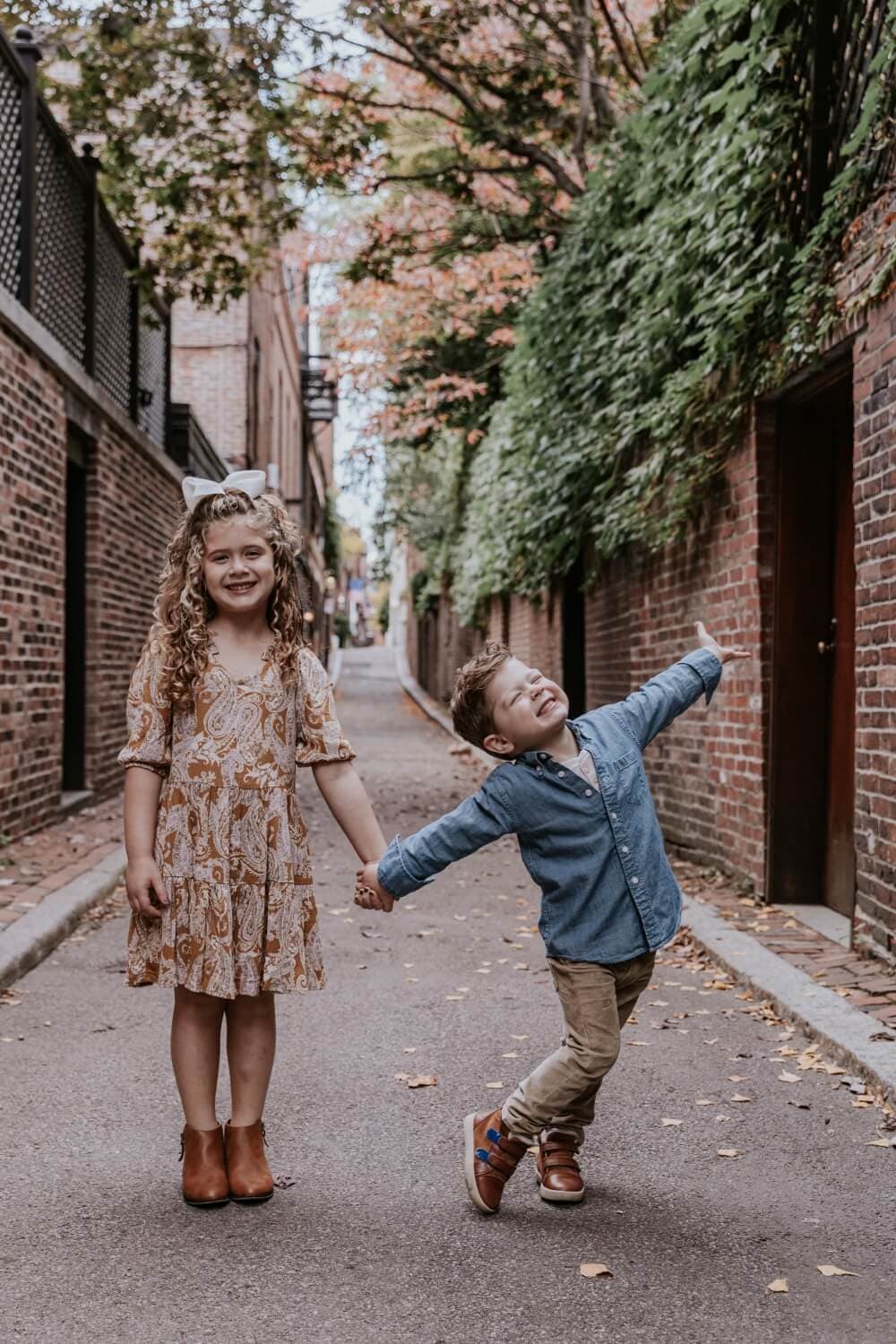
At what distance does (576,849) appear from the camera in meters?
3.12

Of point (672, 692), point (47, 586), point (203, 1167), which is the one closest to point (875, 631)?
point (672, 692)

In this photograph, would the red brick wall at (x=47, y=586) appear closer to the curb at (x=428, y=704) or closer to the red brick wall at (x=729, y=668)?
the red brick wall at (x=729, y=668)

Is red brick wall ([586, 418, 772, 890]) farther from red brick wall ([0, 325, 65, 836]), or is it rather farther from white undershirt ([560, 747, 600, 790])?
red brick wall ([0, 325, 65, 836])

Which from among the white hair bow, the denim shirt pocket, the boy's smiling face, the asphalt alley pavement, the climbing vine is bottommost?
the asphalt alley pavement

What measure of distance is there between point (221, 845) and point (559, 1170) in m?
1.14

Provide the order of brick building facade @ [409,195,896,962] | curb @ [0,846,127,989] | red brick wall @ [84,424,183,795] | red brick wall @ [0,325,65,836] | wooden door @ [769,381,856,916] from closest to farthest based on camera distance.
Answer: brick building facade @ [409,195,896,962] < curb @ [0,846,127,989] < wooden door @ [769,381,856,916] < red brick wall @ [0,325,65,836] < red brick wall @ [84,424,183,795]

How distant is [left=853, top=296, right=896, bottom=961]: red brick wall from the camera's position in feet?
16.9

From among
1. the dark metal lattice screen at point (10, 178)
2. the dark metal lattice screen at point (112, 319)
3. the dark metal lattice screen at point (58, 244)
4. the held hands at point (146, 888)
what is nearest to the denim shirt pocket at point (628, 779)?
the held hands at point (146, 888)

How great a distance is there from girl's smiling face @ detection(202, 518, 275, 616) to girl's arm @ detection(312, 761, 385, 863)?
0.46m

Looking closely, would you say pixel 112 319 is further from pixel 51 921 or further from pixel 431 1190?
pixel 431 1190

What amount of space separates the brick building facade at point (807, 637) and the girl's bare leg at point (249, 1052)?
2.79 meters

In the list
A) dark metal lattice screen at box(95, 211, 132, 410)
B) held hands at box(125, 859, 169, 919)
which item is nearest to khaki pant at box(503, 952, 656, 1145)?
held hands at box(125, 859, 169, 919)

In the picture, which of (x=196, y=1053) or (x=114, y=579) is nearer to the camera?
(x=196, y=1053)

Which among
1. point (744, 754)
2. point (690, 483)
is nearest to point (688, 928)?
point (744, 754)
